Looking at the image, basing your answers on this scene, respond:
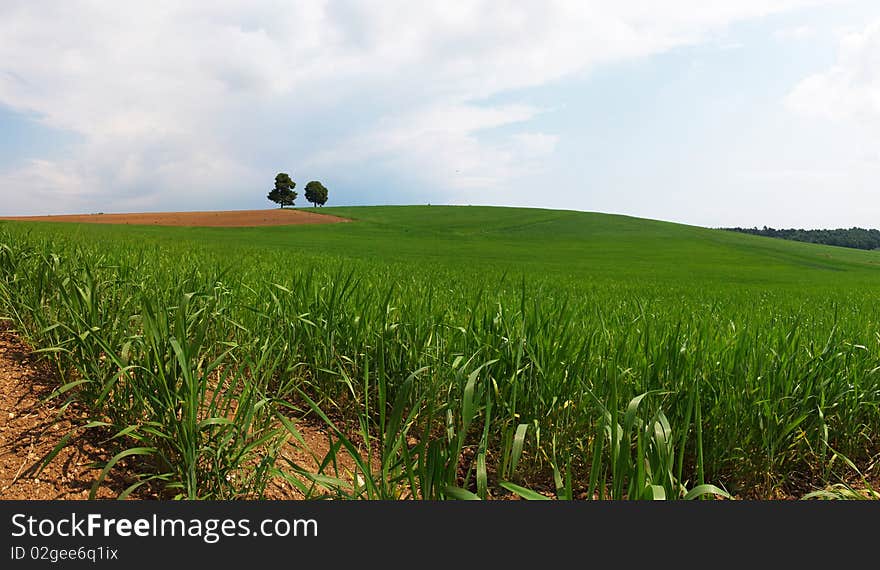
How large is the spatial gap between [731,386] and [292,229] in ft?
153

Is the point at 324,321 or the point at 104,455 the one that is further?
the point at 324,321

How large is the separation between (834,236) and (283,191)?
113885mm

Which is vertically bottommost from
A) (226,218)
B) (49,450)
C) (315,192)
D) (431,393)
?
(49,450)

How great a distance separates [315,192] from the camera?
88.5 metres

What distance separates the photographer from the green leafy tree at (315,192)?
290 feet

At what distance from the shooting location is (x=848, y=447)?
10.1 ft

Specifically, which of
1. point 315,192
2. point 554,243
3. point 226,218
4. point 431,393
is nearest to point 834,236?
point 554,243

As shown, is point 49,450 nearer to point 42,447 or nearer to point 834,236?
point 42,447

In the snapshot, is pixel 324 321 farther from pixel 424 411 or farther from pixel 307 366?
pixel 424 411

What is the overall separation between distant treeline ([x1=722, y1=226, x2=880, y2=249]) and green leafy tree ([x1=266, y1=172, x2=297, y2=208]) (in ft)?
285

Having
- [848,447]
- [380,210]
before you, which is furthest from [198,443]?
[380,210]

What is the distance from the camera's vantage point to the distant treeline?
99750 mm

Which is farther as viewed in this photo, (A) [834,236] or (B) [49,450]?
(A) [834,236]

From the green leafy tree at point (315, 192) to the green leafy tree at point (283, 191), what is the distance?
2786mm
